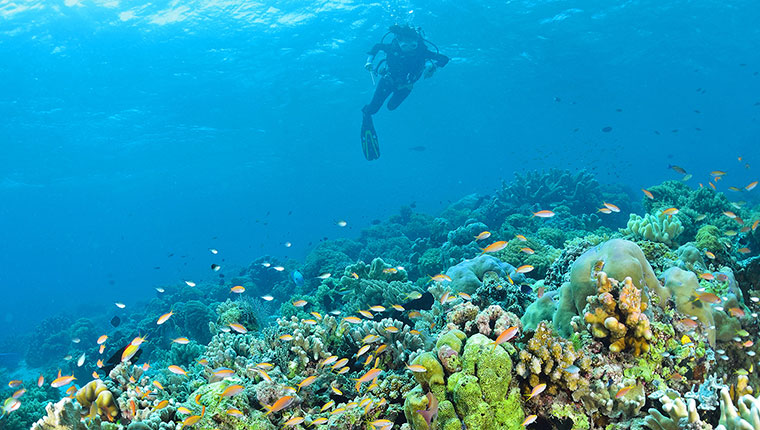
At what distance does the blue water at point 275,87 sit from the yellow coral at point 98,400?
46.3ft

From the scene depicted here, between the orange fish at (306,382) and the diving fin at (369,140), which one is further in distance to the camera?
the diving fin at (369,140)

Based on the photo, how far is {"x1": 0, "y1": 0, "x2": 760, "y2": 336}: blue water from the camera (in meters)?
26.5

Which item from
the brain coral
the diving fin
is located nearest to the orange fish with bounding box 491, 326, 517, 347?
the brain coral

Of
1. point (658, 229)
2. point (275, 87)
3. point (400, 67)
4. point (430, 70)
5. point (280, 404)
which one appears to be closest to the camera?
point (280, 404)

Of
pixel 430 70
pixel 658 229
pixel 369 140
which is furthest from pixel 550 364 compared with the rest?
pixel 369 140

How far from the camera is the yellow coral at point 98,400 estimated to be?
430 centimetres

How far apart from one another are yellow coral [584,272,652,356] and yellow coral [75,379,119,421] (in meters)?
5.43

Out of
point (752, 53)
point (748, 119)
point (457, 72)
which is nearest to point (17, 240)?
point (457, 72)

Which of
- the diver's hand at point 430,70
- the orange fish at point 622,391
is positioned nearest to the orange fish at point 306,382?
the orange fish at point 622,391

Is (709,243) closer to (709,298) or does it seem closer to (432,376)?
(709,298)

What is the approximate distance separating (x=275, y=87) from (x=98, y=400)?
3798cm

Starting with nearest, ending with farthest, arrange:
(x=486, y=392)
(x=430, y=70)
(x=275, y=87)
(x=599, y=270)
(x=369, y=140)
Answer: (x=486, y=392), (x=599, y=270), (x=430, y=70), (x=369, y=140), (x=275, y=87)

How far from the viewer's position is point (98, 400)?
14.3 ft

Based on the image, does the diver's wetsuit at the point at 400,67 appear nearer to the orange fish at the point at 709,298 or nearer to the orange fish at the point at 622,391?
the orange fish at the point at 709,298
